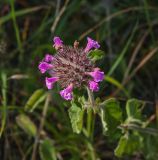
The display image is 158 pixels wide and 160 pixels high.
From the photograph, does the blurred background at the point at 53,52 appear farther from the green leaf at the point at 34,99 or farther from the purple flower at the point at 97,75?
the purple flower at the point at 97,75

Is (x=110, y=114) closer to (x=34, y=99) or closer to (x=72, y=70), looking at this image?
(x=72, y=70)

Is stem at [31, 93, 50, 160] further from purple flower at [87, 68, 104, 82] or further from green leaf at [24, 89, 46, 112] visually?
purple flower at [87, 68, 104, 82]

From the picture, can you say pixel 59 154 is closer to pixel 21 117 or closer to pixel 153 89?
pixel 21 117

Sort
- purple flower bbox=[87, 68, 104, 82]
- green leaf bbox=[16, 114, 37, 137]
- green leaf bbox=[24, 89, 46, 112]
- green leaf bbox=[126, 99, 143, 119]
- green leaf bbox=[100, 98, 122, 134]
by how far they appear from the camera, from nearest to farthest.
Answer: purple flower bbox=[87, 68, 104, 82] < green leaf bbox=[100, 98, 122, 134] < green leaf bbox=[126, 99, 143, 119] < green leaf bbox=[24, 89, 46, 112] < green leaf bbox=[16, 114, 37, 137]

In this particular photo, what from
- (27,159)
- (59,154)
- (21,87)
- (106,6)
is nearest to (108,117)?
(59,154)

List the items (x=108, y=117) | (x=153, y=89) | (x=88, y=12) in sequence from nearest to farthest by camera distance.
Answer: (x=108, y=117) < (x=153, y=89) < (x=88, y=12)

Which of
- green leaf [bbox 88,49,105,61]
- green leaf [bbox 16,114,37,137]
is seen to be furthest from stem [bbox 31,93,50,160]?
green leaf [bbox 88,49,105,61]
